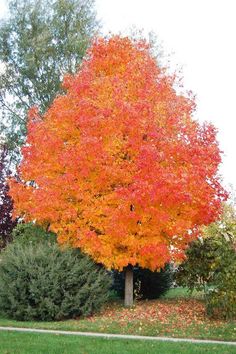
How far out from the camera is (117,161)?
17.2 meters

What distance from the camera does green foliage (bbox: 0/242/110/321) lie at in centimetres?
1672

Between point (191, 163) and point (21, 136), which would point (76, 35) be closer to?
point (21, 136)

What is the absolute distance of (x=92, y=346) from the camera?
39.3 ft

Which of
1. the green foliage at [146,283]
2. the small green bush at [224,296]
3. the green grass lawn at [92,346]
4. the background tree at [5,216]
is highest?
the background tree at [5,216]

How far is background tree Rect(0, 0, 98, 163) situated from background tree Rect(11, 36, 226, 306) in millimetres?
13707

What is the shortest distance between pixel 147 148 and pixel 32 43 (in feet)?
56.8

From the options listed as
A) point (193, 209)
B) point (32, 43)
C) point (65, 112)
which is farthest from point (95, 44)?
point (32, 43)

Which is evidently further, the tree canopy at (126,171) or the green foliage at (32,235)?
→ the green foliage at (32,235)

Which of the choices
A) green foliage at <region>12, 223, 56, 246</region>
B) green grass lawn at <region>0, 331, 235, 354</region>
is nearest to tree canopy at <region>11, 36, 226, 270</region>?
green foliage at <region>12, 223, 56, 246</region>

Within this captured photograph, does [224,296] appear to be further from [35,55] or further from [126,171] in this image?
[35,55]

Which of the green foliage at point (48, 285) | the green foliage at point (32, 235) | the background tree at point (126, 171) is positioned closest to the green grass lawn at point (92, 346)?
the green foliage at point (48, 285)

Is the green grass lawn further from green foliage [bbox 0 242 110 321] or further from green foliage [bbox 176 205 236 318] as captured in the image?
green foliage [bbox 176 205 236 318]

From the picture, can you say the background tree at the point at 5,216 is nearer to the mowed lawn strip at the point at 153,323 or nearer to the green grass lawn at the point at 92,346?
the mowed lawn strip at the point at 153,323

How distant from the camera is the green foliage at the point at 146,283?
72.7 feet
